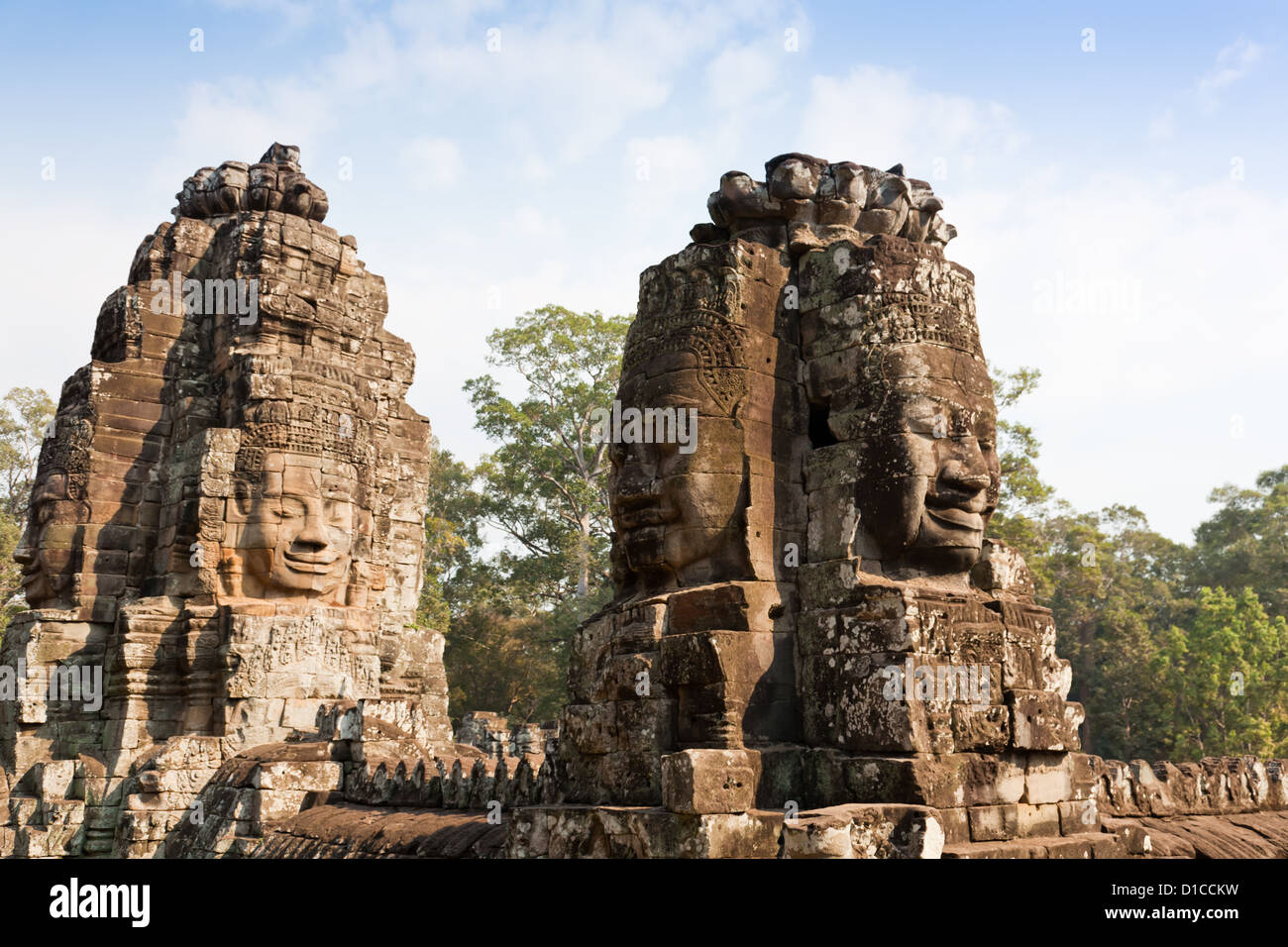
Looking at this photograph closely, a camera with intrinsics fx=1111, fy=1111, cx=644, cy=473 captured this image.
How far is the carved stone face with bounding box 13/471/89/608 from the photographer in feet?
43.5

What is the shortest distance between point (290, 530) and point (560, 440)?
67.7ft

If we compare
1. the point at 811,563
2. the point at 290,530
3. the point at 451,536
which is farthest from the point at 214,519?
the point at 451,536

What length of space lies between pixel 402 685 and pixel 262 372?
4406 millimetres

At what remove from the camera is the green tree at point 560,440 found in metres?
32.4

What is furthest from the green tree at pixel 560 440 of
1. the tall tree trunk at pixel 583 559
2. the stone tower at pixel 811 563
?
the stone tower at pixel 811 563

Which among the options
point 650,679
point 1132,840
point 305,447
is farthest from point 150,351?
point 1132,840

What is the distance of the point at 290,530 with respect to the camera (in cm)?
1234

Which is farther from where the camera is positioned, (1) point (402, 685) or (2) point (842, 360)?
(1) point (402, 685)

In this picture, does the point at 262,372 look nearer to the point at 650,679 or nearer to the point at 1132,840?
the point at 650,679

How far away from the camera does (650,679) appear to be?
241 inches

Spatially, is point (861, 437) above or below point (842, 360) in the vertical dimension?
below

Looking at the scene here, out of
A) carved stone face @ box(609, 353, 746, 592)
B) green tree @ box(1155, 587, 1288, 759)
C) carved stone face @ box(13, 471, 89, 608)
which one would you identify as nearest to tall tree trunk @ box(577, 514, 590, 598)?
green tree @ box(1155, 587, 1288, 759)

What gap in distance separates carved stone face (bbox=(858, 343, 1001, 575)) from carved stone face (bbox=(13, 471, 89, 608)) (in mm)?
10790

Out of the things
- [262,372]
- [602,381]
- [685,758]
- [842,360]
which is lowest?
[685,758]
